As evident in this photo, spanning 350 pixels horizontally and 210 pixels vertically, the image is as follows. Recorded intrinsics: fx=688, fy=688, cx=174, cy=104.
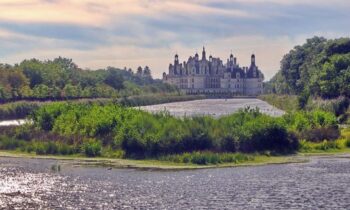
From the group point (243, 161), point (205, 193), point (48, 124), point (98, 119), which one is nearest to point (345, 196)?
point (205, 193)

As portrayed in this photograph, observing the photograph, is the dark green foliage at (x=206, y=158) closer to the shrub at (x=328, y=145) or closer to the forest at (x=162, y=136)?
the forest at (x=162, y=136)

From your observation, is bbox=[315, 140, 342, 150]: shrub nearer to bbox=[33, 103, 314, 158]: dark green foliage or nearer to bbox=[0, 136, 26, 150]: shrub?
bbox=[33, 103, 314, 158]: dark green foliage

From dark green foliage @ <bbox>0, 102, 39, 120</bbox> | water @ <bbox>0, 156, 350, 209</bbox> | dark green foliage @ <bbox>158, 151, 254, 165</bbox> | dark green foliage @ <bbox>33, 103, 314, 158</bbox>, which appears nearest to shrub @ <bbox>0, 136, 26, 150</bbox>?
dark green foliage @ <bbox>33, 103, 314, 158</bbox>

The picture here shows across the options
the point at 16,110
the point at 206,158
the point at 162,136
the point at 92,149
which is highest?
the point at 16,110

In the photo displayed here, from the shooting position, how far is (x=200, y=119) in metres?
77.8

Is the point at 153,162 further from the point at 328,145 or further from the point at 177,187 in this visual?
the point at 328,145

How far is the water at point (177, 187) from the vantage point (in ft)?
154

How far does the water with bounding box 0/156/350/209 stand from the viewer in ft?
154

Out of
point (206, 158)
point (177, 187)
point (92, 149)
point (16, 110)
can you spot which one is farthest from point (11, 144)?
point (16, 110)

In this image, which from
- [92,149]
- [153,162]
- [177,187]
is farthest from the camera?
[92,149]

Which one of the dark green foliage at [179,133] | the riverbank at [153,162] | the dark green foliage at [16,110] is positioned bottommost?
the riverbank at [153,162]

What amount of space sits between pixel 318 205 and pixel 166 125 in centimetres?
2980

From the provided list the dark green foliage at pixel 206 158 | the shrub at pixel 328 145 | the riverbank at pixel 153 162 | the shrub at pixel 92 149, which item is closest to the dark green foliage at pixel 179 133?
the shrub at pixel 92 149

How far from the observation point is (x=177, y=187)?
177ft
